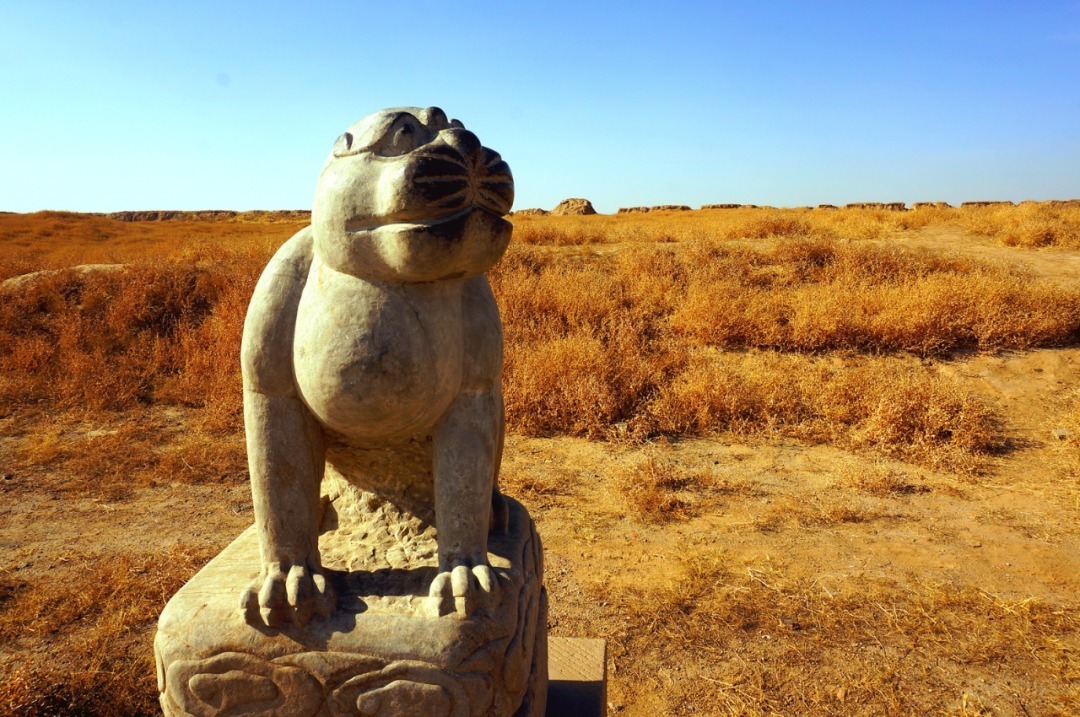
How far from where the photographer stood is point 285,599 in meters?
1.47

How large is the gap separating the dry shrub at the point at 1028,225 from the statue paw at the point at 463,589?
10046mm

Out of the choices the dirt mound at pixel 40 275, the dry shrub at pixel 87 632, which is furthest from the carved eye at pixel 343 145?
the dirt mound at pixel 40 275

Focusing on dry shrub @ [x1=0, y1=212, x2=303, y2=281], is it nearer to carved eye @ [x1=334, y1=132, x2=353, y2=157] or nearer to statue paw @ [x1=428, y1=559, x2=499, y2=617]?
carved eye @ [x1=334, y1=132, x2=353, y2=157]

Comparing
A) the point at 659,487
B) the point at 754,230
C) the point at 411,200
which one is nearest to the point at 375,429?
the point at 411,200

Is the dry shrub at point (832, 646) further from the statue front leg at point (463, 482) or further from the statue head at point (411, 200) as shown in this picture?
the statue head at point (411, 200)

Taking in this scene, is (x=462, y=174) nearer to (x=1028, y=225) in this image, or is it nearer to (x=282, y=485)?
(x=282, y=485)

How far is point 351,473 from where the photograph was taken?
1.79m

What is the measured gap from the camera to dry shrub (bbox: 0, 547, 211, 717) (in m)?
2.49

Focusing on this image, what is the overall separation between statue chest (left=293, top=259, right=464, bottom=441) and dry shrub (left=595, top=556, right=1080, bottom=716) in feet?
5.96

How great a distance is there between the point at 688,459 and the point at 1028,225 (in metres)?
7.32

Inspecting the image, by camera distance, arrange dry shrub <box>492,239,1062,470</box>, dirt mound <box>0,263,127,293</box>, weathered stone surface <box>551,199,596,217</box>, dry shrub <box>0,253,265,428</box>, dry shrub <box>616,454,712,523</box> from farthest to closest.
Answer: weathered stone surface <box>551,199,596,217</box>
dirt mound <box>0,263,127,293</box>
dry shrub <box>0,253,265,428</box>
dry shrub <box>492,239,1062,470</box>
dry shrub <box>616,454,712,523</box>

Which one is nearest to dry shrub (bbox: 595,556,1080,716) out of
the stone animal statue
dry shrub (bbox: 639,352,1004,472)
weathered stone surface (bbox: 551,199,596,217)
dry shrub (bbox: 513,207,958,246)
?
the stone animal statue

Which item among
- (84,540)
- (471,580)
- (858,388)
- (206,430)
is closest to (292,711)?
(471,580)

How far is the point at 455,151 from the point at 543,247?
8655mm
